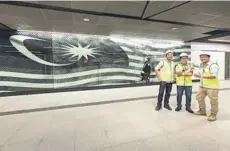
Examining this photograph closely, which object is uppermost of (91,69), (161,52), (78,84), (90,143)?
(161,52)

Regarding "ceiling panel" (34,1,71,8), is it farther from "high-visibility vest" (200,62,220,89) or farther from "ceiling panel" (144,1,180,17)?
"high-visibility vest" (200,62,220,89)

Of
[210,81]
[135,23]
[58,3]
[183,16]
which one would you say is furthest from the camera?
[135,23]

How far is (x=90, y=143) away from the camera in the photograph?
249 cm

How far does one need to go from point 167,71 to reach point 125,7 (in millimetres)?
1881

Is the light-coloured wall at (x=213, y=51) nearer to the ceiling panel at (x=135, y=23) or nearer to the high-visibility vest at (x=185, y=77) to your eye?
the ceiling panel at (x=135, y=23)

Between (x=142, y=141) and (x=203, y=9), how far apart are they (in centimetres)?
350

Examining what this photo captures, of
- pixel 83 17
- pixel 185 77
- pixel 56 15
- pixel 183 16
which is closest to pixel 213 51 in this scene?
pixel 183 16

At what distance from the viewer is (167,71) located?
13.6ft

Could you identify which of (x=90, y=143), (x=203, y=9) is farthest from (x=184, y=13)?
(x=90, y=143)

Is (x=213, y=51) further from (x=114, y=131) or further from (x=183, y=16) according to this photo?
(x=114, y=131)

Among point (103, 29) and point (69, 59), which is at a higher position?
point (103, 29)

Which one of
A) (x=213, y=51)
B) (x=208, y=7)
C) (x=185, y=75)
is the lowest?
(x=185, y=75)

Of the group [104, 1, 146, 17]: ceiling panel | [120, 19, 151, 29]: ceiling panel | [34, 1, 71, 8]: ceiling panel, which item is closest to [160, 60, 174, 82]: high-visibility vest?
[104, 1, 146, 17]: ceiling panel

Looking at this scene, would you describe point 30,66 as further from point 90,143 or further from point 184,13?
point 184,13
